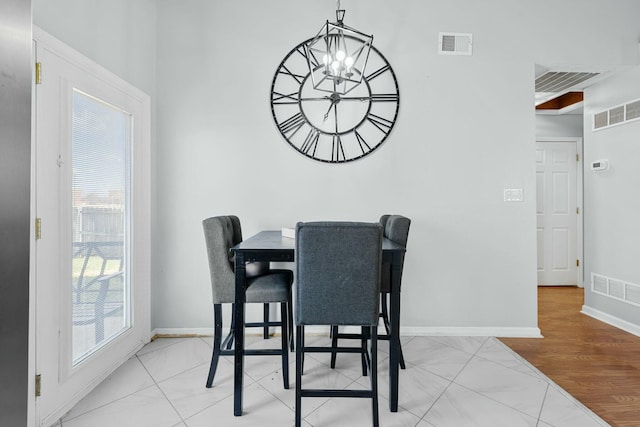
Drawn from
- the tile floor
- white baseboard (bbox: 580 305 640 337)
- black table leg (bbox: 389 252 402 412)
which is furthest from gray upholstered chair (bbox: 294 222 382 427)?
white baseboard (bbox: 580 305 640 337)

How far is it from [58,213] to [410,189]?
2.42 meters

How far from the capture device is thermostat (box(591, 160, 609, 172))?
329 cm

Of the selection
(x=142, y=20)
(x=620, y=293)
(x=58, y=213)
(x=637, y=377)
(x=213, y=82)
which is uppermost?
(x=142, y=20)

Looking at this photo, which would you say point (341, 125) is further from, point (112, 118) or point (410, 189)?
point (112, 118)

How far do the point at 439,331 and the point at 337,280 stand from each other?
66.8 inches

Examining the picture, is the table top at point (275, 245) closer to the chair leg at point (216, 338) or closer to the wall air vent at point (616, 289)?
the chair leg at point (216, 338)

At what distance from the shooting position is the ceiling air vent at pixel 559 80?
11.6 ft

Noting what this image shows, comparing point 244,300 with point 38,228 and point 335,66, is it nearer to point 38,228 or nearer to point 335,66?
point 38,228

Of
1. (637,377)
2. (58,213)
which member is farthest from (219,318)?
(637,377)

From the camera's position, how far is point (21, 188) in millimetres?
456

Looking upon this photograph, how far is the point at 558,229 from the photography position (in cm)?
476

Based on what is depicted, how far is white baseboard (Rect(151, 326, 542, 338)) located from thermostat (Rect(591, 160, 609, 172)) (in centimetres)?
173

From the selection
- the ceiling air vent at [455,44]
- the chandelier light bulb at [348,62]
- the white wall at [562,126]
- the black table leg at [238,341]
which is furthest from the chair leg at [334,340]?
the white wall at [562,126]

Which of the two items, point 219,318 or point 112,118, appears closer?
point 219,318
